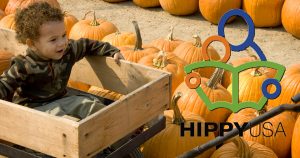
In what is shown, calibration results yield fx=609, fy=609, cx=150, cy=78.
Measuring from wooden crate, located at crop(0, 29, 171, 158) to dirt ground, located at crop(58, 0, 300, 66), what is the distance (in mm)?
3439

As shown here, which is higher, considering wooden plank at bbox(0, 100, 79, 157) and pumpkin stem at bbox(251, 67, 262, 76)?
wooden plank at bbox(0, 100, 79, 157)

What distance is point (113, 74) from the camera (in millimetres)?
4172

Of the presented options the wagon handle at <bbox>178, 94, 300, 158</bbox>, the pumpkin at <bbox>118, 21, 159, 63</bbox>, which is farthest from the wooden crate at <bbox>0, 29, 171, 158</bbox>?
the pumpkin at <bbox>118, 21, 159, 63</bbox>

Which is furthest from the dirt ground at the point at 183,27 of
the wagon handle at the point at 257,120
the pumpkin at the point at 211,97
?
the wagon handle at the point at 257,120

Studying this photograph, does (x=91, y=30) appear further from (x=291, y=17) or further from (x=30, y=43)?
(x=291, y=17)

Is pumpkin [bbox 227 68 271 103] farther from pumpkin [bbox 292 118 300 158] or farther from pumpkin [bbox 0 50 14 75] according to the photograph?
pumpkin [bbox 0 50 14 75]

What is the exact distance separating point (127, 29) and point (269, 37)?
1884mm

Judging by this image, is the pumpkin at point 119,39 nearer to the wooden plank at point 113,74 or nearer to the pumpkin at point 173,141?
the wooden plank at point 113,74

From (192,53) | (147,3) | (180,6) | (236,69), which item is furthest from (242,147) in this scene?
(147,3)

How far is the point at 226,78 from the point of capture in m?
5.30

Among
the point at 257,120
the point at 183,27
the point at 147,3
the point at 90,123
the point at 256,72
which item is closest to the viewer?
the point at 257,120

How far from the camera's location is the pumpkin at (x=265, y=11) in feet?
→ 25.6

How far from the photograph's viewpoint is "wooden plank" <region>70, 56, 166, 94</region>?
3965 mm

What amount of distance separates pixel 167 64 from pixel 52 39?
4.57 ft
